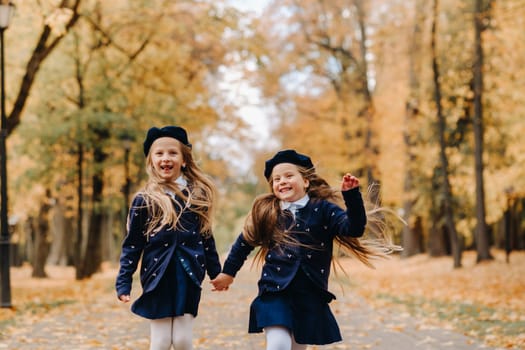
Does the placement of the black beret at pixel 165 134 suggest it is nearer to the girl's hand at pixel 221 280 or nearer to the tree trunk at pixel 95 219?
the girl's hand at pixel 221 280

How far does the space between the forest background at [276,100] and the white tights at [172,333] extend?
902 centimetres

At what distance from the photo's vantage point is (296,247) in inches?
200

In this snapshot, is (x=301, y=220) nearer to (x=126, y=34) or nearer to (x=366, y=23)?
(x=126, y=34)

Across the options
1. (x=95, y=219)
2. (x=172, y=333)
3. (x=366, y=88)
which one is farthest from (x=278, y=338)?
(x=366, y=88)

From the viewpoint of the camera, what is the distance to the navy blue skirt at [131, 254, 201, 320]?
4.98 meters

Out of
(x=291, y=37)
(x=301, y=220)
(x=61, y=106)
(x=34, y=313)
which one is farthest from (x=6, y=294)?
(x=291, y=37)

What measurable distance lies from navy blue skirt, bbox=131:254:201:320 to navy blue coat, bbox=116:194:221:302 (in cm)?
4

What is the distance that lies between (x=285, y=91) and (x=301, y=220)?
30.1 m

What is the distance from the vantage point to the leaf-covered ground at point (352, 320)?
29.4 feet

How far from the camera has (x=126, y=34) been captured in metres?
23.2

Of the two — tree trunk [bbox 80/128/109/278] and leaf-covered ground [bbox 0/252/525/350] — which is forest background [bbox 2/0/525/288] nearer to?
tree trunk [bbox 80/128/109/278]

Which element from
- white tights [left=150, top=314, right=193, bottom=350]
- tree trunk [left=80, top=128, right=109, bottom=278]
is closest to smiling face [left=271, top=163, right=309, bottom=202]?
white tights [left=150, top=314, right=193, bottom=350]

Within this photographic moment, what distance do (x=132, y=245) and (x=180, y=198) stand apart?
1.52 ft

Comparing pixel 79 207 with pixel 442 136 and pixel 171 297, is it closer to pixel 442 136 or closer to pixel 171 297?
pixel 442 136
